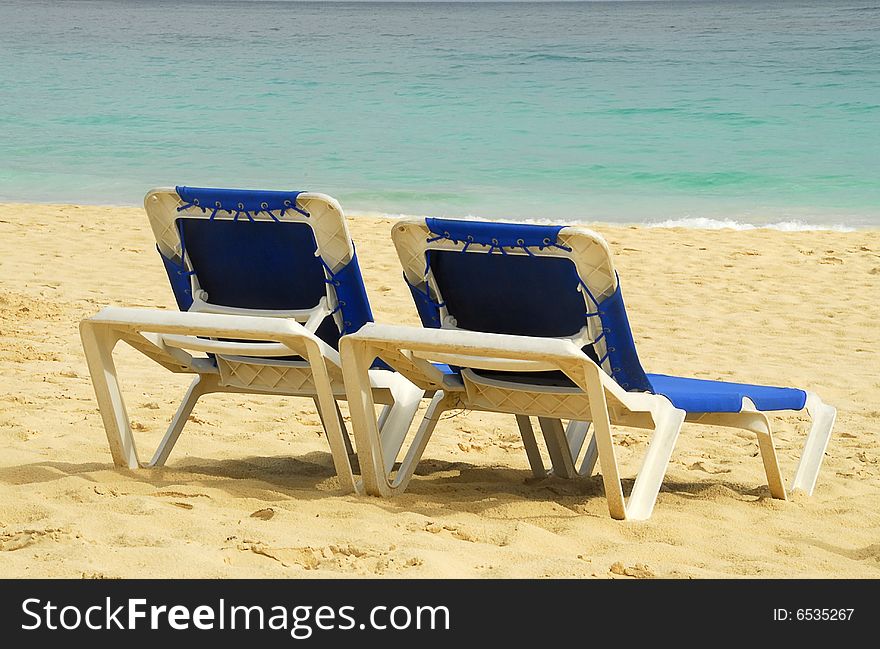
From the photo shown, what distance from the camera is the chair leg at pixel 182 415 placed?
4.62 meters

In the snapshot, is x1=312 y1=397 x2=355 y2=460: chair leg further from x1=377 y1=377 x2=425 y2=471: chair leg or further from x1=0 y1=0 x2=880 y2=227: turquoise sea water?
x1=0 y1=0 x2=880 y2=227: turquoise sea water

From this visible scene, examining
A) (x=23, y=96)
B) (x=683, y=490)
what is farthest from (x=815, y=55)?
(x=683, y=490)

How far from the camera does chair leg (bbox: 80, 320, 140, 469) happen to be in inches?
166

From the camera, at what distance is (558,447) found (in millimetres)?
4789

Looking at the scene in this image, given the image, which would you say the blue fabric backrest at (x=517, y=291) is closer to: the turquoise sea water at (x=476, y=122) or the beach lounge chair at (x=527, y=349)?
the beach lounge chair at (x=527, y=349)

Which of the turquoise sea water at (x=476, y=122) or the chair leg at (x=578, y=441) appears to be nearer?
the chair leg at (x=578, y=441)

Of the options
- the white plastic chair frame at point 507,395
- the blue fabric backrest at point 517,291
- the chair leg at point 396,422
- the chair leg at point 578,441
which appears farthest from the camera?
the chair leg at point 578,441

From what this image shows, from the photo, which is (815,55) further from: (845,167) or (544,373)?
(544,373)

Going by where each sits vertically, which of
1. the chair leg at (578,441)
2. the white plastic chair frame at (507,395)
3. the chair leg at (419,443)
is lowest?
the chair leg at (578,441)

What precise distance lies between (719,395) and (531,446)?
85 cm

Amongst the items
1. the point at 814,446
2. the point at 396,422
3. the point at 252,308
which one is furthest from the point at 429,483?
the point at 814,446

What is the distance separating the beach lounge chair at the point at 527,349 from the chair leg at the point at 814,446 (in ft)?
1.25

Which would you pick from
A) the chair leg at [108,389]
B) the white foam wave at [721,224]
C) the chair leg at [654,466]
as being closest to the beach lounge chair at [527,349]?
the chair leg at [654,466]

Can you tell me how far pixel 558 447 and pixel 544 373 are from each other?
72 cm
